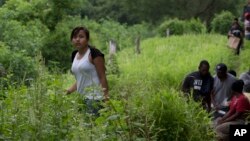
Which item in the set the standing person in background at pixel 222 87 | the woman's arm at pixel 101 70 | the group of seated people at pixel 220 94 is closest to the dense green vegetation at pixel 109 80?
the woman's arm at pixel 101 70

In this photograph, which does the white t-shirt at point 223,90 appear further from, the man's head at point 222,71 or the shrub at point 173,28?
the shrub at point 173,28

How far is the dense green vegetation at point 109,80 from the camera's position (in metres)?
4.25

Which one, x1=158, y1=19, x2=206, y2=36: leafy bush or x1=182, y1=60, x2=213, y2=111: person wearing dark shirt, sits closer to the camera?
x1=182, y1=60, x2=213, y2=111: person wearing dark shirt

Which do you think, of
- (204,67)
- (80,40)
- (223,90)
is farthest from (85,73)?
(223,90)

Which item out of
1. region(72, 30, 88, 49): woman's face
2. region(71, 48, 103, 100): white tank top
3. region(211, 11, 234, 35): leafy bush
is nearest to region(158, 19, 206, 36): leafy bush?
region(211, 11, 234, 35): leafy bush

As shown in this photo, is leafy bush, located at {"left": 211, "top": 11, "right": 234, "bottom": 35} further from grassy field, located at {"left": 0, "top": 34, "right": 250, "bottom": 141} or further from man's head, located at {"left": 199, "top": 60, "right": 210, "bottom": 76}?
grassy field, located at {"left": 0, "top": 34, "right": 250, "bottom": 141}

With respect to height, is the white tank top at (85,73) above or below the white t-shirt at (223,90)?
above

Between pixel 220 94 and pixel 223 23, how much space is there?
84.6ft

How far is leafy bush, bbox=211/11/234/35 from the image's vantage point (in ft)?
111

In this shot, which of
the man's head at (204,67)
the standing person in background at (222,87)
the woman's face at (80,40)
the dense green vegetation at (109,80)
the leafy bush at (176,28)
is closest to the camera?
the dense green vegetation at (109,80)

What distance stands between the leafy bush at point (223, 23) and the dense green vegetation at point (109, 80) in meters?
0.03

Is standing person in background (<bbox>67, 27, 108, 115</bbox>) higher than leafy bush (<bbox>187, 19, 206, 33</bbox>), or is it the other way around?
standing person in background (<bbox>67, 27, 108, 115</bbox>)

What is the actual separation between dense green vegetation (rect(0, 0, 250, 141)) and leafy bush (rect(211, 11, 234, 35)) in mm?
33

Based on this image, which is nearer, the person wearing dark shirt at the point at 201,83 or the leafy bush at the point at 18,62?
the person wearing dark shirt at the point at 201,83
